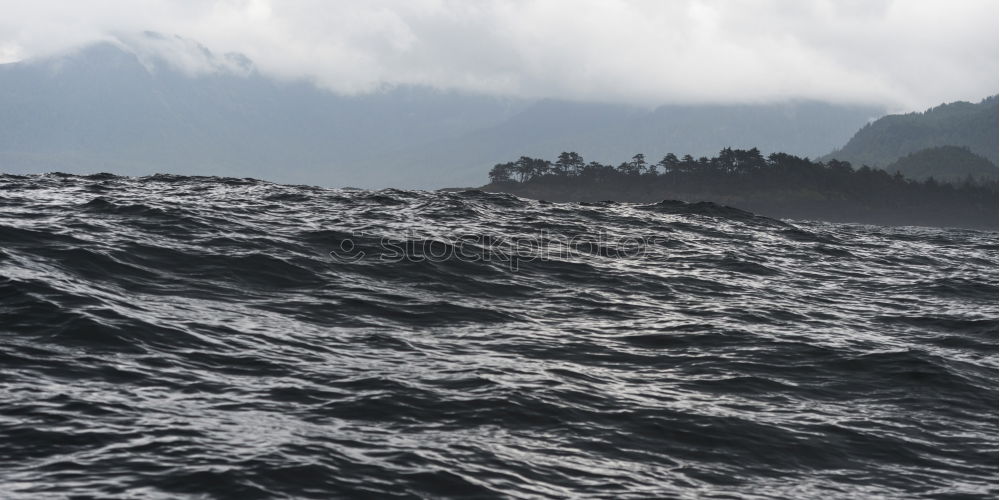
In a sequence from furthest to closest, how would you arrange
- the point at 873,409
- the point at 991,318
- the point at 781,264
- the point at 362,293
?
the point at 781,264
the point at 991,318
the point at 362,293
the point at 873,409

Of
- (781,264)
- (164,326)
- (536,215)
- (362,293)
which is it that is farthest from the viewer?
(536,215)

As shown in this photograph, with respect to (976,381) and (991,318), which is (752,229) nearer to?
(991,318)

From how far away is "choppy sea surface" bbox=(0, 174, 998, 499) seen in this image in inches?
405

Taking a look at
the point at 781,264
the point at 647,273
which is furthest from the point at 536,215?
the point at 647,273

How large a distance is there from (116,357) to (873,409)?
39.4 ft

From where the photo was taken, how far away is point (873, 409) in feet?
45.5

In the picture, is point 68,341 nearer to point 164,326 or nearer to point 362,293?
point 164,326

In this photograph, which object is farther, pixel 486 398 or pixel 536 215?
pixel 536 215

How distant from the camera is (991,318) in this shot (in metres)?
22.7

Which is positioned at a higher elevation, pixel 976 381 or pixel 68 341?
pixel 68 341

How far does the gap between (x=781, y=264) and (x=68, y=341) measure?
79.8 ft

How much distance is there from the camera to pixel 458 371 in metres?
14.4

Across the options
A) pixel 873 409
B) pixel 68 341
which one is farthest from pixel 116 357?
pixel 873 409

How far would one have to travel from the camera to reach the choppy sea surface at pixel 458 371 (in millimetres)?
10281
